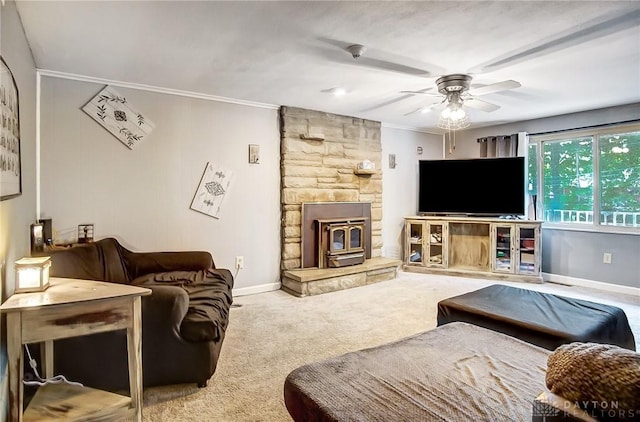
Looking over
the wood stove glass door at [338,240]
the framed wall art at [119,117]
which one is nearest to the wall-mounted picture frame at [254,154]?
the framed wall art at [119,117]

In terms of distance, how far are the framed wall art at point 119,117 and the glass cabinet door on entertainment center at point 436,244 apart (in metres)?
4.02

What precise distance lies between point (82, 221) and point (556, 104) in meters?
5.28

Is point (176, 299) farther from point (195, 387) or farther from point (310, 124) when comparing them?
point (310, 124)

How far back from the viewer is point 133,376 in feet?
5.52

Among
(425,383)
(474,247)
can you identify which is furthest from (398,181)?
(425,383)

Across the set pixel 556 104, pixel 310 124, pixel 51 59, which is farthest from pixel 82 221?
pixel 556 104

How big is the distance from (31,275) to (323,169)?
3.40 metres

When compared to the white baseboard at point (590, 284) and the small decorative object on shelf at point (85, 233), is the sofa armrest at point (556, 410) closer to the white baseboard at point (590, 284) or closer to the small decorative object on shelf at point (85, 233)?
the small decorative object on shelf at point (85, 233)

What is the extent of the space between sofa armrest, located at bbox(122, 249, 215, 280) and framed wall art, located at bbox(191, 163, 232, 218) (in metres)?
0.64

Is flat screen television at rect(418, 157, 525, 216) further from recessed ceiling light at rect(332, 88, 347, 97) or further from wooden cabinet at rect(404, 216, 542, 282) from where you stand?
recessed ceiling light at rect(332, 88, 347, 97)

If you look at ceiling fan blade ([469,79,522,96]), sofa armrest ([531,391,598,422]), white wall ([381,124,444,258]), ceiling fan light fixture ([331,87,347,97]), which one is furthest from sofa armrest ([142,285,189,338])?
white wall ([381,124,444,258])

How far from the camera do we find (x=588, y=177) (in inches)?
178

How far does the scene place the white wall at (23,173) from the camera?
5.17 ft

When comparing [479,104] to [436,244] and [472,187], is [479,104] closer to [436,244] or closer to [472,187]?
[472,187]
